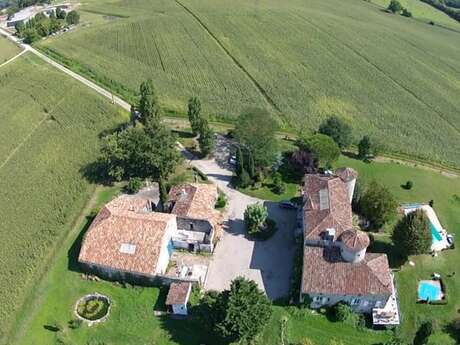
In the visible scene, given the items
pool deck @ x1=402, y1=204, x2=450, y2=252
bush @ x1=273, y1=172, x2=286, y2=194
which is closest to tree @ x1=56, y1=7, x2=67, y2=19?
bush @ x1=273, y1=172, x2=286, y2=194

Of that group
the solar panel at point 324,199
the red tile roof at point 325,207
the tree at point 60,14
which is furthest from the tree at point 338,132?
the tree at point 60,14

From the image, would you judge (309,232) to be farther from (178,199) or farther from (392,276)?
(178,199)

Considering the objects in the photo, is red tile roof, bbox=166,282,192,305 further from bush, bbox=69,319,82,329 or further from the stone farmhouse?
bush, bbox=69,319,82,329

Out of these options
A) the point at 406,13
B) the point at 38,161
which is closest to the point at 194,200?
the point at 38,161

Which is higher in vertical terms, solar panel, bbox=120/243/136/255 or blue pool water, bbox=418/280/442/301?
blue pool water, bbox=418/280/442/301

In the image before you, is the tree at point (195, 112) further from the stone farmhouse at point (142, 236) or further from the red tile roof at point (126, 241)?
the red tile roof at point (126, 241)
